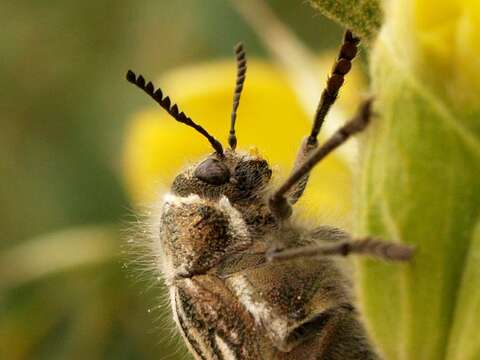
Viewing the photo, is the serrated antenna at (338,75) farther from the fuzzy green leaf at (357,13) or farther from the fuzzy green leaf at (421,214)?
the fuzzy green leaf at (421,214)

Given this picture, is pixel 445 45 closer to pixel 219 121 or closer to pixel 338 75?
pixel 338 75

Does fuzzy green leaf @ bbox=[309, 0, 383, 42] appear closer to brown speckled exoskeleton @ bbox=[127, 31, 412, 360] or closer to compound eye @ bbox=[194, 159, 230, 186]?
brown speckled exoskeleton @ bbox=[127, 31, 412, 360]

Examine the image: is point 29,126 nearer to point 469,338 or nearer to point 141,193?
point 141,193

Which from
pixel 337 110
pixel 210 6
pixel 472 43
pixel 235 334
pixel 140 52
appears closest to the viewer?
pixel 472 43

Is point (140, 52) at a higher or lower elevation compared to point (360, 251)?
higher

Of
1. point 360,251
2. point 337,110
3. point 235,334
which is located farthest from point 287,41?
point 360,251

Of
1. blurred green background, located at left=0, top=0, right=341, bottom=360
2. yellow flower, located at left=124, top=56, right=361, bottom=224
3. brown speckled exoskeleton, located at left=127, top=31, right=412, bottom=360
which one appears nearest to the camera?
brown speckled exoskeleton, located at left=127, top=31, right=412, bottom=360

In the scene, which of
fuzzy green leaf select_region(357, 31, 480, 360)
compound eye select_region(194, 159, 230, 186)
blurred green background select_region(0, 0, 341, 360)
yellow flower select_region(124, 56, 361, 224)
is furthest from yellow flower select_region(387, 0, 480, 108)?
yellow flower select_region(124, 56, 361, 224)

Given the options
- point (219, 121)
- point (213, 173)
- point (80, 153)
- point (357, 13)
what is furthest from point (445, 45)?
point (80, 153)
